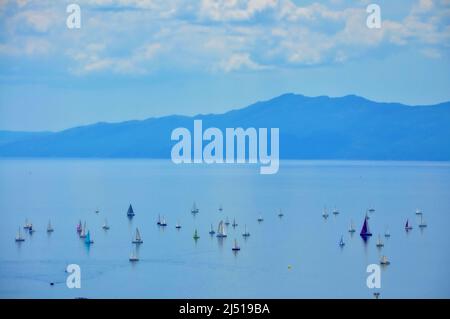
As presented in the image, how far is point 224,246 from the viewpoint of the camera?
1850 cm

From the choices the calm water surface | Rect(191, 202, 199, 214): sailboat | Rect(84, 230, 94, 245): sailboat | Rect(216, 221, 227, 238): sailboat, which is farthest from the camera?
Rect(191, 202, 199, 214): sailboat

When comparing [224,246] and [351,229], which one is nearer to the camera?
[224,246]

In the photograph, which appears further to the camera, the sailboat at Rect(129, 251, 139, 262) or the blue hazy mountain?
the blue hazy mountain

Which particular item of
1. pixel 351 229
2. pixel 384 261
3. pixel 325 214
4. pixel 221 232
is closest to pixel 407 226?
pixel 351 229

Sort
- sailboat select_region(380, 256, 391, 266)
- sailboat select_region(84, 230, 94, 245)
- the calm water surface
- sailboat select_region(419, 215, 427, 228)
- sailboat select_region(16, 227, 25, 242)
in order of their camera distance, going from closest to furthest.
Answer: the calm water surface
sailboat select_region(380, 256, 391, 266)
sailboat select_region(84, 230, 94, 245)
sailboat select_region(16, 227, 25, 242)
sailboat select_region(419, 215, 427, 228)

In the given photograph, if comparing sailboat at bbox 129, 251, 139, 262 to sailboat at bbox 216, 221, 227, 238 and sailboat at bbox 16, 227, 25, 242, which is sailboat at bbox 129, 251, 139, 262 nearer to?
sailboat at bbox 16, 227, 25, 242

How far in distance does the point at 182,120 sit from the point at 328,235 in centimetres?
836

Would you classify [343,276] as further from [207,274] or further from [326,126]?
[326,126]

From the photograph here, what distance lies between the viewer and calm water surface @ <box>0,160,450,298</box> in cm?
1237

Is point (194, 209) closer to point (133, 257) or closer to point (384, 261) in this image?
point (133, 257)

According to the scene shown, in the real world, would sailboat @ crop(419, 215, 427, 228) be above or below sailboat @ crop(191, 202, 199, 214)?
below

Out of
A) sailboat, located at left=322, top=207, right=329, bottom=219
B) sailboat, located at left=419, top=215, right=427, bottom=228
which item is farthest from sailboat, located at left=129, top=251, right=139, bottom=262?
sailboat, located at left=322, top=207, right=329, bottom=219

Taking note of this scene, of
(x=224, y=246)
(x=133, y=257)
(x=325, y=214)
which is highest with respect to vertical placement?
(x=325, y=214)
